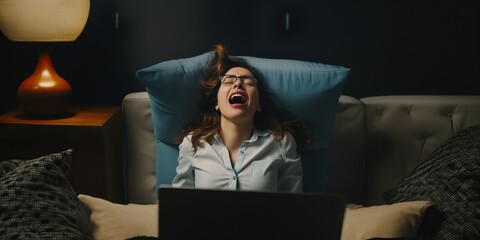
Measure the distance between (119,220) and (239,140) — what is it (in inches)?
16.7

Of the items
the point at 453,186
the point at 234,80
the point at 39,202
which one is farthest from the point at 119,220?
the point at 453,186

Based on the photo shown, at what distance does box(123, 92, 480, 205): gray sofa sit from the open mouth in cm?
42

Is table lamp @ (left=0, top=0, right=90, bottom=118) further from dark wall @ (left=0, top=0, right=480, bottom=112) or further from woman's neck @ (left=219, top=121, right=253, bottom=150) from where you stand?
woman's neck @ (left=219, top=121, right=253, bottom=150)

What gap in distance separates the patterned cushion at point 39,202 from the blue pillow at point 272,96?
1.21 ft

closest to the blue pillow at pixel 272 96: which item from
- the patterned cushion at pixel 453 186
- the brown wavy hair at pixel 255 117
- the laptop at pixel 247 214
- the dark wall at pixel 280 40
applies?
the brown wavy hair at pixel 255 117

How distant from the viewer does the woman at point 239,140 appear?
178cm

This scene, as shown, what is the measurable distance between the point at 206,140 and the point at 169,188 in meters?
0.72

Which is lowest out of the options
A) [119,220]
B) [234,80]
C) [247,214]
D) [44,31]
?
[119,220]

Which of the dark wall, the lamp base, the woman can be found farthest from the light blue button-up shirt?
the dark wall

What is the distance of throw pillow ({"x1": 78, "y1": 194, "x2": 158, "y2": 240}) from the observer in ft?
5.24

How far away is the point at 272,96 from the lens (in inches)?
73.5

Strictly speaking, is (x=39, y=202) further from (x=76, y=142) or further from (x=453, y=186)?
(x=453, y=186)

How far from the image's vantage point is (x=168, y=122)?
6.22ft

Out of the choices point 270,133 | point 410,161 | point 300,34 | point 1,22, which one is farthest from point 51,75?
point 410,161
